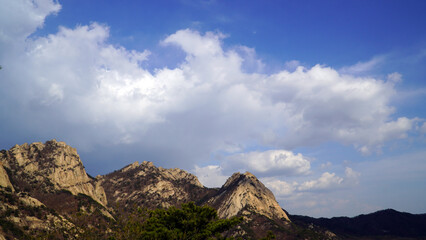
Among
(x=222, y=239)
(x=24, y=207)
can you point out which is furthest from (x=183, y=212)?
(x=24, y=207)

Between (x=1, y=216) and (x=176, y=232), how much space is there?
134m

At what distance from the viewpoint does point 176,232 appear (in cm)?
4453

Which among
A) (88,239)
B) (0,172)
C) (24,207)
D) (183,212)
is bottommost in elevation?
(88,239)

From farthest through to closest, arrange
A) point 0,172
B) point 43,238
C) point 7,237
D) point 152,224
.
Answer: point 0,172
point 7,237
point 152,224
point 43,238

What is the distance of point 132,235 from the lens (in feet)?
125

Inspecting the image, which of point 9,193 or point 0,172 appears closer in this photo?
point 9,193

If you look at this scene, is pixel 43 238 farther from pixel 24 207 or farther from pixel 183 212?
pixel 24 207

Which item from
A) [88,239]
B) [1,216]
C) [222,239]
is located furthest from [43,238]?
[1,216]

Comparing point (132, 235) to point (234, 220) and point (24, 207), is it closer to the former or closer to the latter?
point (234, 220)

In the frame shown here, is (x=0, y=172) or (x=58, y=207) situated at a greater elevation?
(x=0, y=172)

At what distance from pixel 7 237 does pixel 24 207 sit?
39831 mm

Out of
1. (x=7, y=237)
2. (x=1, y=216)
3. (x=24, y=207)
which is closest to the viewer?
(x=7, y=237)

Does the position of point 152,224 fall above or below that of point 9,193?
below

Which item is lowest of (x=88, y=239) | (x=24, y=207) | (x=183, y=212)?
(x=88, y=239)
